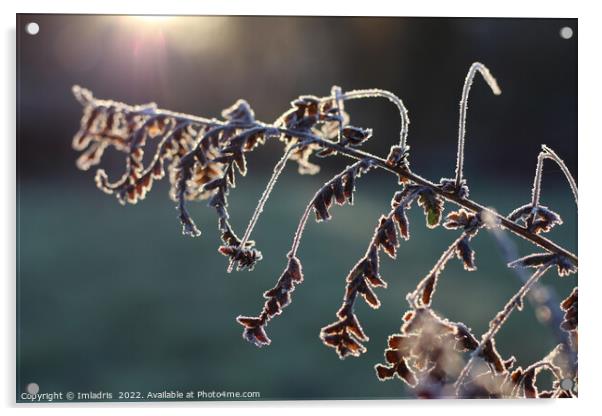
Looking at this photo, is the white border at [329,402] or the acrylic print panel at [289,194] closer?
the acrylic print panel at [289,194]

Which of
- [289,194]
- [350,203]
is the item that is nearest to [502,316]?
[350,203]

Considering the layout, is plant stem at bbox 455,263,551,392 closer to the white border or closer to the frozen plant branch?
the frozen plant branch

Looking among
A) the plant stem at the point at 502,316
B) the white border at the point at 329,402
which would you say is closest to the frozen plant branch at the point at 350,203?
the plant stem at the point at 502,316

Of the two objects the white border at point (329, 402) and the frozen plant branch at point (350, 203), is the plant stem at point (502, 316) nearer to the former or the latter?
the frozen plant branch at point (350, 203)

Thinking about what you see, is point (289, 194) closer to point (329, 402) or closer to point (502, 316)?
point (329, 402)
